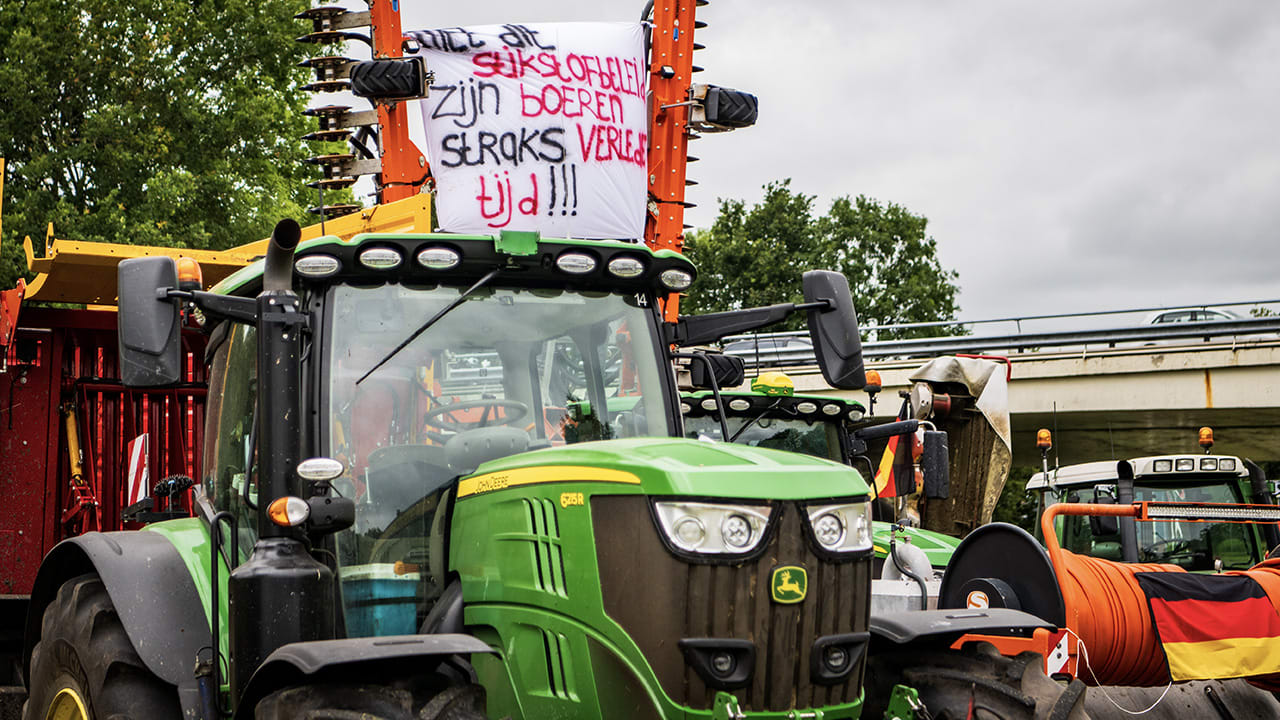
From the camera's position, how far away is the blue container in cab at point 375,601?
4.36m

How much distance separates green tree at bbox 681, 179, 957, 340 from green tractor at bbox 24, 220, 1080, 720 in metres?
34.2

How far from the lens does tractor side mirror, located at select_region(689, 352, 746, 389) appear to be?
4.99 metres

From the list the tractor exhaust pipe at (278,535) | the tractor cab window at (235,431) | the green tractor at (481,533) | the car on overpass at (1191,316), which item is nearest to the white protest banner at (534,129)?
the tractor cab window at (235,431)

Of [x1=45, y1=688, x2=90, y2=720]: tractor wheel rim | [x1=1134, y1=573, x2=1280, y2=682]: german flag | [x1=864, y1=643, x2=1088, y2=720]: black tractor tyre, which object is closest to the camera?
[x1=864, y1=643, x2=1088, y2=720]: black tractor tyre

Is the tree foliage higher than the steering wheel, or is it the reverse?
the tree foliage

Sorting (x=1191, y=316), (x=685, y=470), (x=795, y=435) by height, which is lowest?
(x=795, y=435)

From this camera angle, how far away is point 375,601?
14.3 ft

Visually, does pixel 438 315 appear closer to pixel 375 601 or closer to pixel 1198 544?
pixel 375 601

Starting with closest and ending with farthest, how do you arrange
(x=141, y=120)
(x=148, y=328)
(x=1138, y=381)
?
(x=148, y=328)
(x=141, y=120)
(x=1138, y=381)

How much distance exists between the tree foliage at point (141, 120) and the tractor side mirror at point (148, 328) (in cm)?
1459

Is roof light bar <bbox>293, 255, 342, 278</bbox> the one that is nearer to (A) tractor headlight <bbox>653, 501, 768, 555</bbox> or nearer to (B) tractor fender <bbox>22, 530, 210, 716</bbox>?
(B) tractor fender <bbox>22, 530, 210, 716</bbox>

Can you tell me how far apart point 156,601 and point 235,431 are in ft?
2.24

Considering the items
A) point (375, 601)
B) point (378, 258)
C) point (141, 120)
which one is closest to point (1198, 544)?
point (375, 601)

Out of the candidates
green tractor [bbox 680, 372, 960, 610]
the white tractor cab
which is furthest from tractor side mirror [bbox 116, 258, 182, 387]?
the white tractor cab
